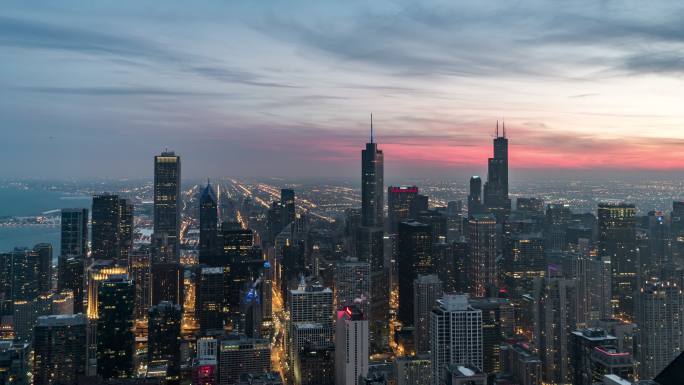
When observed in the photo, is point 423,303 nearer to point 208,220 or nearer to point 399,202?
point 399,202

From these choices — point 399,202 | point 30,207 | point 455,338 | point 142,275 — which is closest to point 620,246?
point 455,338

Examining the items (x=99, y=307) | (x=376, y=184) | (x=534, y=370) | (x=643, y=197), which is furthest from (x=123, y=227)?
(x=643, y=197)

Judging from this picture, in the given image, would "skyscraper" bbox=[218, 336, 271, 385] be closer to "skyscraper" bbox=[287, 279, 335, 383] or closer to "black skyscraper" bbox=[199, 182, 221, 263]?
"skyscraper" bbox=[287, 279, 335, 383]

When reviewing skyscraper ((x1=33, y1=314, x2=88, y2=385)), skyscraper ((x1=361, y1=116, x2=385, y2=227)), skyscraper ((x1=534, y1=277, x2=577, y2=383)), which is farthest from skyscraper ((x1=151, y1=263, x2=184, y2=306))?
skyscraper ((x1=534, y1=277, x2=577, y2=383))

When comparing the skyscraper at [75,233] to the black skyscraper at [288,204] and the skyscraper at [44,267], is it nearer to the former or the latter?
the skyscraper at [44,267]

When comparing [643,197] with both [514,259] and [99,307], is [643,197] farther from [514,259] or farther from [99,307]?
[99,307]

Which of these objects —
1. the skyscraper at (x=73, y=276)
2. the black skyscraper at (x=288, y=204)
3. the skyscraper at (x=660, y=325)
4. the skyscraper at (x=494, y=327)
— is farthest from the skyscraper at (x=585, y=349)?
the skyscraper at (x=73, y=276)
